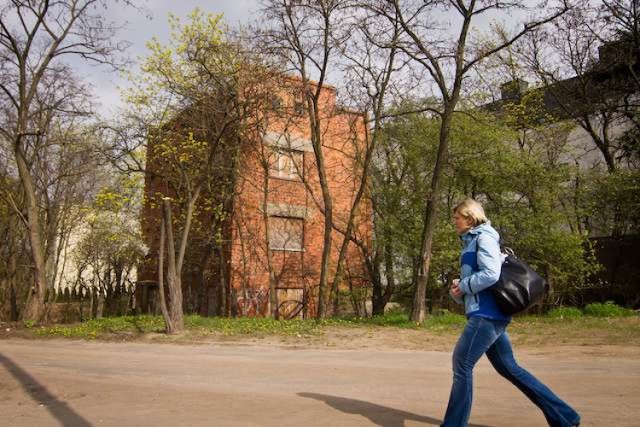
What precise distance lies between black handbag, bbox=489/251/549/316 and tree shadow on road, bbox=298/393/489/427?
1.19 meters

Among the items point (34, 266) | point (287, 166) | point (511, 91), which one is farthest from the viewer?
point (287, 166)

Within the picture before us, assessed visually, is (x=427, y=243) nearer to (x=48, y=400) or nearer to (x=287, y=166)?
(x=287, y=166)

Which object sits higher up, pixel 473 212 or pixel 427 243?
pixel 427 243

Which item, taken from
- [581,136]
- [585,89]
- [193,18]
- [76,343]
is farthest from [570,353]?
[581,136]

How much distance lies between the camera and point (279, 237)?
79.5ft

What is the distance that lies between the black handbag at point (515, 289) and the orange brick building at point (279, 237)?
15868mm

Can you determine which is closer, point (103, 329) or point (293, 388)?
point (293, 388)

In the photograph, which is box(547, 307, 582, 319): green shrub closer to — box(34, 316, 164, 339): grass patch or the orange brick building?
the orange brick building

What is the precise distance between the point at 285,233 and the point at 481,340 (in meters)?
20.4

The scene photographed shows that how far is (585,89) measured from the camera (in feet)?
73.6

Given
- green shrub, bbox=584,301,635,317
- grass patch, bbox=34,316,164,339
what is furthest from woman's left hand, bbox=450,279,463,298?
green shrub, bbox=584,301,635,317

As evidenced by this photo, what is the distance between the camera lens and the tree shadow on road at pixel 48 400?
5.11 meters

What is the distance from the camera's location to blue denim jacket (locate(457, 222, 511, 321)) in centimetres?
404

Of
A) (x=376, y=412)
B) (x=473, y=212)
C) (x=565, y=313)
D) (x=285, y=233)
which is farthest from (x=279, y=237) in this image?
(x=473, y=212)
